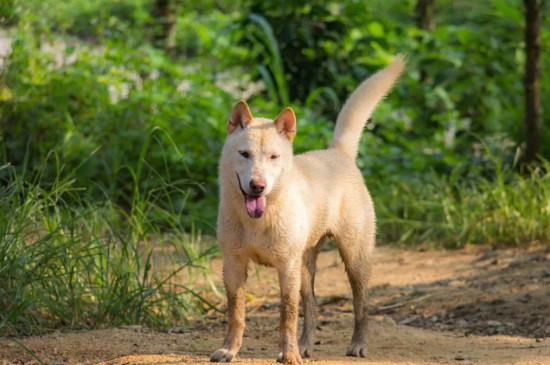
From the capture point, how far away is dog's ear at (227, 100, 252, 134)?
4.45 m

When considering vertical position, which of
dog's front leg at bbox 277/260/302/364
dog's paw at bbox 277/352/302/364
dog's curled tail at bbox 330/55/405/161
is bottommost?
dog's paw at bbox 277/352/302/364

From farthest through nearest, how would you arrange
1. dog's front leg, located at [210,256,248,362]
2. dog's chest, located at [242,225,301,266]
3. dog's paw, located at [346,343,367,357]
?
dog's paw, located at [346,343,367,357] < dog's front leg, located at [210,256,248,362] < dog's chest, located at [242,225,301,266]

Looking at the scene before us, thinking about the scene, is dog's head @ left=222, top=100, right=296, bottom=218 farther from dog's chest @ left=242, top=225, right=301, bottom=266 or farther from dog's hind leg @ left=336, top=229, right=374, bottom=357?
dog's hind leg @ left=336, top=229, right=374, bottom=357

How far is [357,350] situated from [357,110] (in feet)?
4.68

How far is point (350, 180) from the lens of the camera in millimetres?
5156

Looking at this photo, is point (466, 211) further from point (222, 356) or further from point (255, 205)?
point (255, 205)

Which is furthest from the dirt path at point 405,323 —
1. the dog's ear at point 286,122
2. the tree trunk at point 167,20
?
the tree trunk at point 167,20

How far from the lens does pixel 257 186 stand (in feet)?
13.6

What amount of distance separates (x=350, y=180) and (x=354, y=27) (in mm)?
5551

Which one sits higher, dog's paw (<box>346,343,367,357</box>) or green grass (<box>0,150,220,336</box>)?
green grass (<box>0,150,220,336</box>)

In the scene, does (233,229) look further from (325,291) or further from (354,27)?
(354,27)

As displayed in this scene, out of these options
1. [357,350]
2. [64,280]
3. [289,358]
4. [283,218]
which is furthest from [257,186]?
[64,280]

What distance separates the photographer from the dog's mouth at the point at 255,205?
4.21 m

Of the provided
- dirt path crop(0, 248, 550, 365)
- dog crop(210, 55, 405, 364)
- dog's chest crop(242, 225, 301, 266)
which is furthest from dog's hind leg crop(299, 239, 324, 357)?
dog's chest crop(242, 225, 301, 266)
